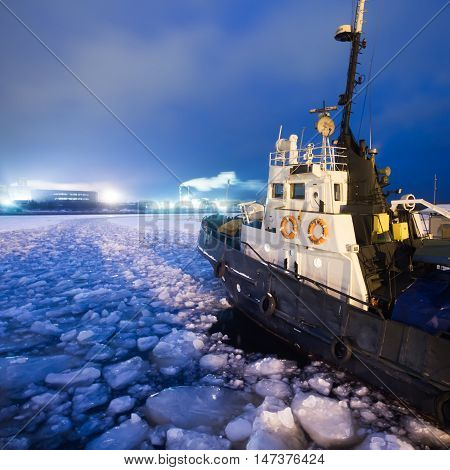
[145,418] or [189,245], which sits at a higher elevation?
→ [189,245]

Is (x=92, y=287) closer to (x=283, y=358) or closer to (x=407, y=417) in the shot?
(x=283, y=358)

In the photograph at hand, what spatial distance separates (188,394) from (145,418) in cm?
74

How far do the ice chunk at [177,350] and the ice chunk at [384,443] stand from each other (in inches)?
129

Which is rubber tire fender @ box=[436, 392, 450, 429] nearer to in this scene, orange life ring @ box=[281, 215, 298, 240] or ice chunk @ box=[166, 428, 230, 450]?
ice chunk @ box=[166, 428, 230, 450]

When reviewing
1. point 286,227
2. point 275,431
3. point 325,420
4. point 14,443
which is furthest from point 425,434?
point 14,443

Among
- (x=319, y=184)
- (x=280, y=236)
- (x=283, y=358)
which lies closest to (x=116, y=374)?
(x=283, y=358)

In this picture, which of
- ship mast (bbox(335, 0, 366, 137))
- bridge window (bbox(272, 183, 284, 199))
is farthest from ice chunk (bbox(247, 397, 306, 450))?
ship mast (bbox(335, 0, 366, 137))

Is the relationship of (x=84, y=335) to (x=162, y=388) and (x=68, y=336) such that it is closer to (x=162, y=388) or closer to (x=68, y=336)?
(x=68, y=336)

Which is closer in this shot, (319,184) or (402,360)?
(402,360)

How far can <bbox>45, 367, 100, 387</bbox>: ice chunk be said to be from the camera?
16.7 feet

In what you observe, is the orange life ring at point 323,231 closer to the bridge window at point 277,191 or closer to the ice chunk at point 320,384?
the bridge window at point 277,191

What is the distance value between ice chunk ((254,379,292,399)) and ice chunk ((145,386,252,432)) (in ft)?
0.80

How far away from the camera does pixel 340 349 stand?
528 centimetres

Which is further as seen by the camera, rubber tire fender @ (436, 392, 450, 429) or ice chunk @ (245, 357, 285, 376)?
ice chunk @ (245, 357, 285, 376)
